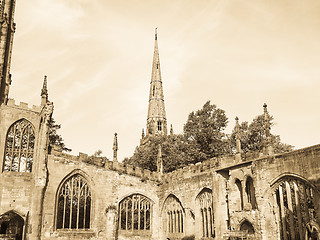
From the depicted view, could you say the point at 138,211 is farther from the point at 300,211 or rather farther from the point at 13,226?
the point at 300,211

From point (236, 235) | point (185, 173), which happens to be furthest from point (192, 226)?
point (236, 235)

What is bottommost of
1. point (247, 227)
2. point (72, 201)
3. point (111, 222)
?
point (247, 227)

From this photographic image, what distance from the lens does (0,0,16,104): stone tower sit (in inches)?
982

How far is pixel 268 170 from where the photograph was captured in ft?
61.7

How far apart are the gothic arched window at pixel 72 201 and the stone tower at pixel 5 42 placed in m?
7.57

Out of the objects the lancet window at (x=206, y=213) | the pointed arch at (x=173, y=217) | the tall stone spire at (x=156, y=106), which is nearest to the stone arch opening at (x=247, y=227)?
the lancet window at (x=206, y=213)

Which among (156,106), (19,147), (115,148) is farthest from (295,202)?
(156,106)

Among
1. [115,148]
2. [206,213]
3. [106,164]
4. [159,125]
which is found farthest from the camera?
[159,125]

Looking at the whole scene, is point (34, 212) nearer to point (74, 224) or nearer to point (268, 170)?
point (74, 224)

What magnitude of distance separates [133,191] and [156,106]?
3932cm

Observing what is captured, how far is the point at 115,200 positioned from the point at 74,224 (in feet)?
12.8

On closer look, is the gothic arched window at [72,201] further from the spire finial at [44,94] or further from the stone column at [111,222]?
the spire finial at [44,94]

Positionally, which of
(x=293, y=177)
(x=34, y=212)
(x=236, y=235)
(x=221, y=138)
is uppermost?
(x=221, y=138)

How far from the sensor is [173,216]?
2645 centimetres
